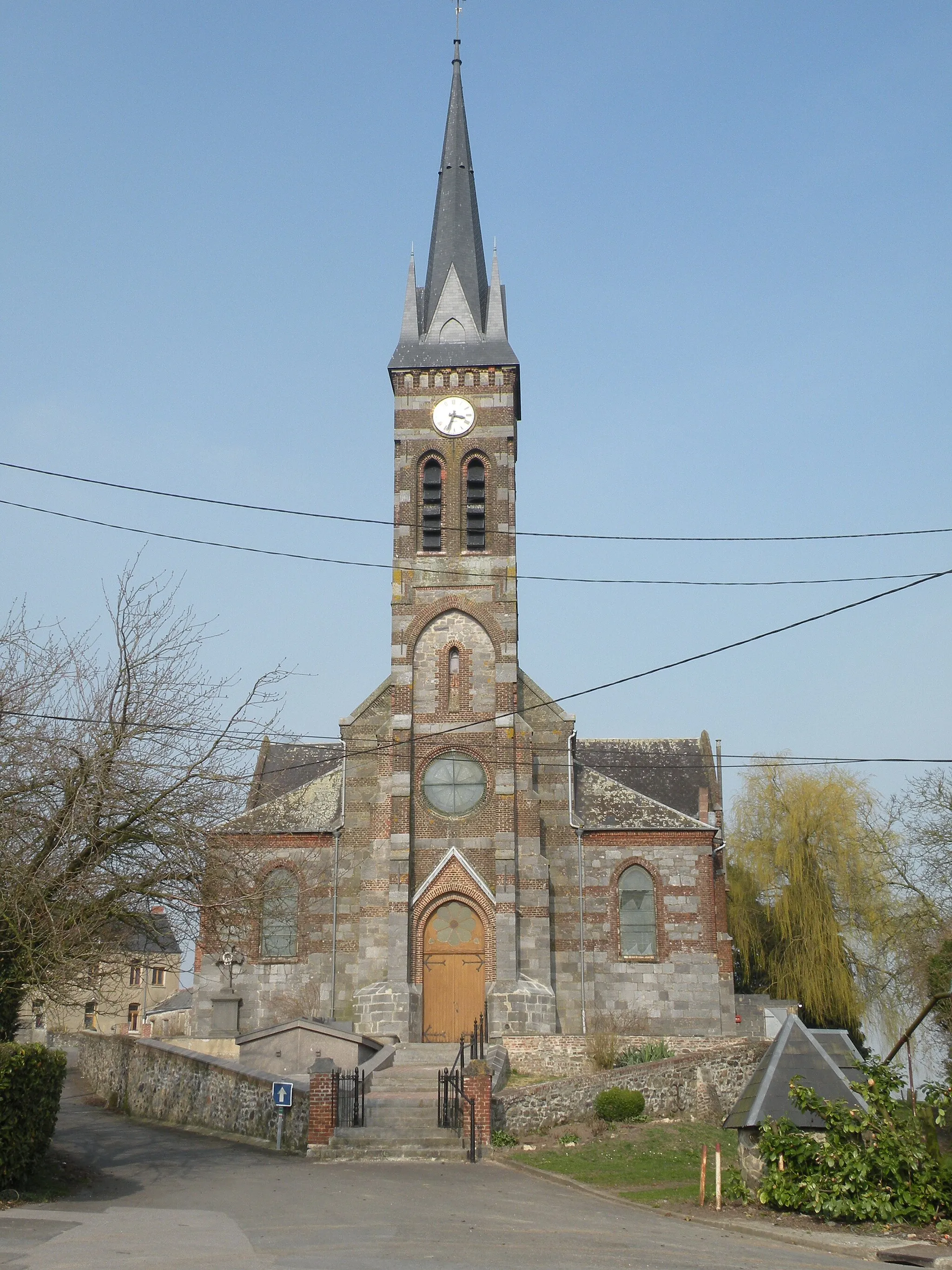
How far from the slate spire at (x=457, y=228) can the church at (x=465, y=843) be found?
2089 mm

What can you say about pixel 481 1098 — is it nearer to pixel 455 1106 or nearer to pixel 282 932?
pixel 455 1106

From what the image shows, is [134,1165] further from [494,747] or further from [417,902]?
[494,747]

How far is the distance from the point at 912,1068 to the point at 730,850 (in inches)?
953

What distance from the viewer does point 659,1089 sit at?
943 inches

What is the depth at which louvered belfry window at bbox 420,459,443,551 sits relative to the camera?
33.2 m

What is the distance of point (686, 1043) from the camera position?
1055 inches

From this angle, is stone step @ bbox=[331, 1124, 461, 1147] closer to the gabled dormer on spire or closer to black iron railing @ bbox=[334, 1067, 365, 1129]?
black iron railing @ bbox=[334, 1067, 365, 1129]

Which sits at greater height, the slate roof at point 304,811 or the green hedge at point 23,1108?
the slate roof at point 304,811

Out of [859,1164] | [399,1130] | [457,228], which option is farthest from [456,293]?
[859,1164]

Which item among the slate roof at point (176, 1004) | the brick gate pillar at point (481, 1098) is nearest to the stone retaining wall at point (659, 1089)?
the brick gate pillar at point (481, 1098)

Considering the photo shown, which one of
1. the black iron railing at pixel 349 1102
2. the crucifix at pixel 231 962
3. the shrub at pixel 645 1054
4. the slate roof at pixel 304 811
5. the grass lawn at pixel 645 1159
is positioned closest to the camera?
the grass lawn at pixel 645 1159

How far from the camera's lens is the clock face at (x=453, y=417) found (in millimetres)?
33781

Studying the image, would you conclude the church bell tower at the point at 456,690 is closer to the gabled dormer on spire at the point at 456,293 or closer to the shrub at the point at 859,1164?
the gabled dormer on spire at the point at 456,293

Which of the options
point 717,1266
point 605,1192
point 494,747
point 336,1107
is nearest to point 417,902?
point 494,747
